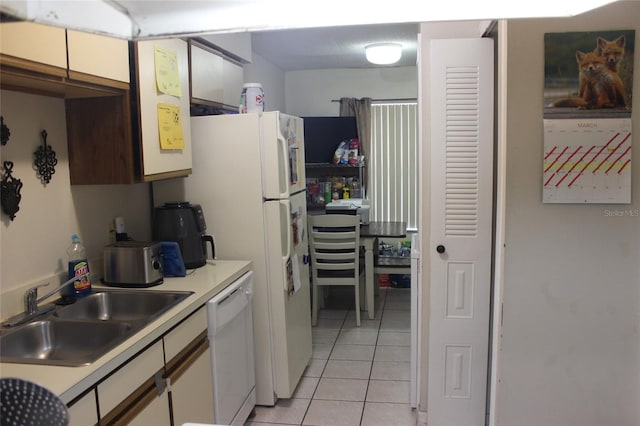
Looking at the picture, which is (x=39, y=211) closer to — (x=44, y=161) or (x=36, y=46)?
(x=44, y=161)

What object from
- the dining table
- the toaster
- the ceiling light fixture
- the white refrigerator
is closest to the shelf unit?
the dining table

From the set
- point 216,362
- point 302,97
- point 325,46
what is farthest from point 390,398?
point 302,97

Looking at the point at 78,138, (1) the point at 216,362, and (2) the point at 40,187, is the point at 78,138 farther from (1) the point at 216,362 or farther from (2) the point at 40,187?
(1) the point at 216,362

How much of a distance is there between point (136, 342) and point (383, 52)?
3.59 meters

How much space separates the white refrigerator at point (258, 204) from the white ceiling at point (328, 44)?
1092 mm

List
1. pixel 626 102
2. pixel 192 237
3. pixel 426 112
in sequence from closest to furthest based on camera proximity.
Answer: pixel 626 102 → pixel 426 112 → pixel 192 237

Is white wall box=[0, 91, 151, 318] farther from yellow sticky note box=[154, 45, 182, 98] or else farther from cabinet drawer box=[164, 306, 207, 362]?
cabinet drawer box=[164, 306, 207, 362]

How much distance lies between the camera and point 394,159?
5.66 meters

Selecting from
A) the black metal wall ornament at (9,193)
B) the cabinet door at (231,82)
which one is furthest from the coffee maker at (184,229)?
the cabinet door at (231,82)

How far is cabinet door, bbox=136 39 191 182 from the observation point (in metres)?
2.23

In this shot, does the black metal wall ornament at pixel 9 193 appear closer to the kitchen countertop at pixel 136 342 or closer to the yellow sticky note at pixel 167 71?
the kitchen countertop at pixel 136 342

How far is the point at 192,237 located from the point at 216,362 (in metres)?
0.66

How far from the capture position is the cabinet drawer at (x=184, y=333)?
1943 millimetres

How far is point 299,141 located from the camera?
328cm
